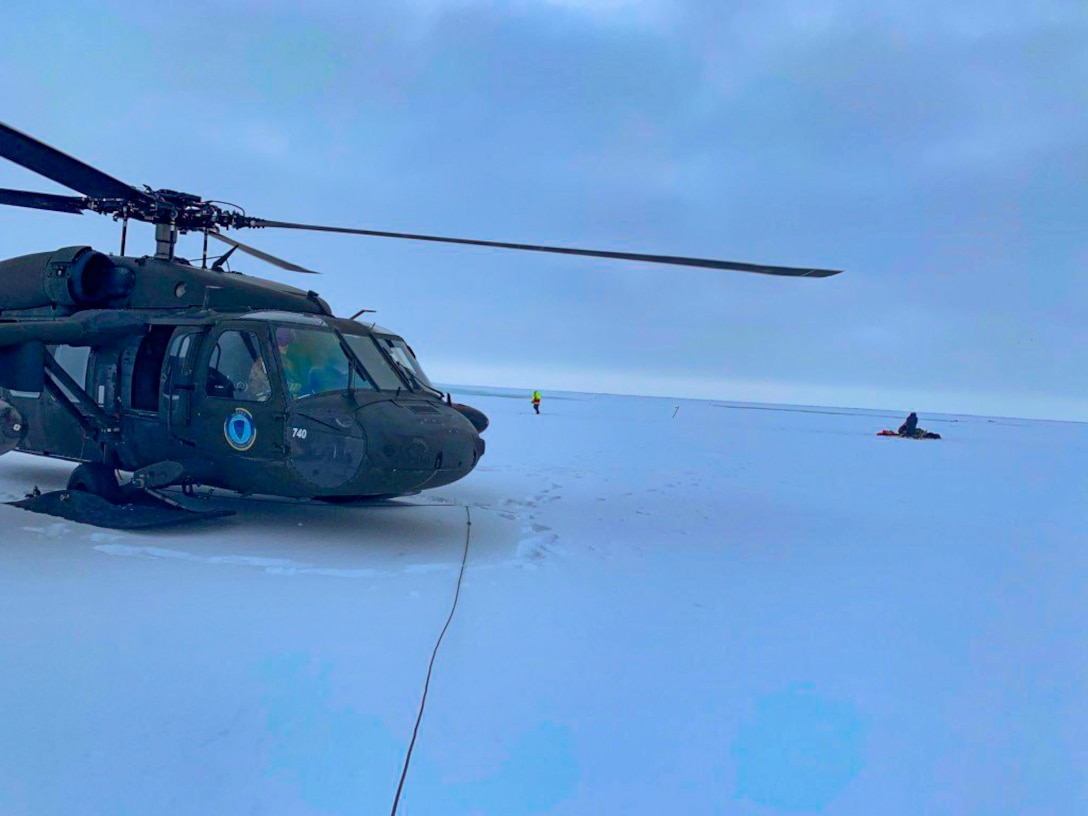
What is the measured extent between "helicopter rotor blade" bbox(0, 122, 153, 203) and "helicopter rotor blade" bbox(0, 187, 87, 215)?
2.12 ft

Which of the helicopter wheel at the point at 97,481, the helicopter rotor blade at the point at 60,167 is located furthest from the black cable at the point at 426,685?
the helicopter rotor blade at the point at 60,167

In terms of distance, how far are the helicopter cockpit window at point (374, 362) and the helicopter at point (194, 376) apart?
0.02 metres

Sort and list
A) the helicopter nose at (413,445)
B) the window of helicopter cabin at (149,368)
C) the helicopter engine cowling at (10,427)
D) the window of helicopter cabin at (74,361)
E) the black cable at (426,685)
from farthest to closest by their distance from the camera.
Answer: the window of helicopter cabin at (74,361)
the window of helicopter cabin at (149,368)
the helicopter engine cowling at (10,427)
the helicopter nose at (413,445)
the black cable at (426,685)

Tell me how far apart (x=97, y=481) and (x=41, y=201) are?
311cm

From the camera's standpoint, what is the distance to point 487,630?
14.4ft

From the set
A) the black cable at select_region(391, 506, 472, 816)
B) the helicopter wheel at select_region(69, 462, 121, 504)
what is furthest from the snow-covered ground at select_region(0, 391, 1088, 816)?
the helicopter wheel at select_region(69, 462, 121, 504)

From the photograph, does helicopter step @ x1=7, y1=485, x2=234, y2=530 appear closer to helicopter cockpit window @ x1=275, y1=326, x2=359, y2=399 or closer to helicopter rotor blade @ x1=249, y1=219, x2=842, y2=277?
helicopter cockpit window @ x1=275, y1=326, x2=359, y2=399

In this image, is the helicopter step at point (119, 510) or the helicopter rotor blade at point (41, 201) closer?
the helicopter step at point (119, 510)

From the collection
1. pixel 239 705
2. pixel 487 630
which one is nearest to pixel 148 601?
pixel 239 705

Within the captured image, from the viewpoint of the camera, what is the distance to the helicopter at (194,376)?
241 inches

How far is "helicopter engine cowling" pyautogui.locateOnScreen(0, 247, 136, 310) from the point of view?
7.21 meters

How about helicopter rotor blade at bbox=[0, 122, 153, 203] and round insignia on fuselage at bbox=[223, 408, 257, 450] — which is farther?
round insignia on fuselage at bbox=[223, 408, 257, 450]

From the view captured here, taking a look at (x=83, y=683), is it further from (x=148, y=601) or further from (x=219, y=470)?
(x=219, y=470)

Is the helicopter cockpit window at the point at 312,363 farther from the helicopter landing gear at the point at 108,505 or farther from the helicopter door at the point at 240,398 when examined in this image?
the helicopter landing gear at the point at 108,505
